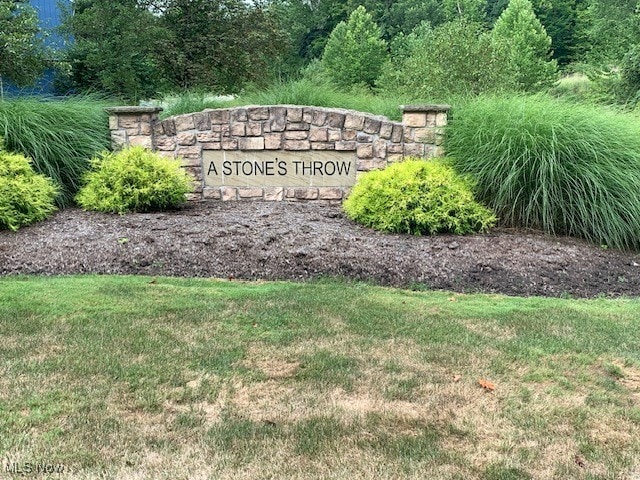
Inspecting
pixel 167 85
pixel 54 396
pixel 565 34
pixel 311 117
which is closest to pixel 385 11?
pixel 565 34

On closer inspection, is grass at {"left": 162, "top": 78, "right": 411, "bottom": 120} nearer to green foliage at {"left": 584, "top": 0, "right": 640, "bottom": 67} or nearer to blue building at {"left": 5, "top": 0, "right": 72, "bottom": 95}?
blue building at {"left": 5, "top": 0, "right": 72, "bottom": 95}

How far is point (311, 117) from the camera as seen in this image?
7.17m

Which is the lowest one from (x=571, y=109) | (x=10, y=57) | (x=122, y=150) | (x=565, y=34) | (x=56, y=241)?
(x=56, y=241)

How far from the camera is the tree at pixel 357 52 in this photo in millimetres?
28422

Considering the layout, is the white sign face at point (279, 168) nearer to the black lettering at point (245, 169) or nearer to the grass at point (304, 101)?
the black lettering at point (245, 169)

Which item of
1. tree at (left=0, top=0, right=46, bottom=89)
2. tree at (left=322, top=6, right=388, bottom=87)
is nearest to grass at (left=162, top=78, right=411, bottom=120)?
tree at (left=0, top=0, right=46, bottom=89)

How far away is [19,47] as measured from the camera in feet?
34.1

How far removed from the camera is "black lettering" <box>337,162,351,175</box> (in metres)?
7.30

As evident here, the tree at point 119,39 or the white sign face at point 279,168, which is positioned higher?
the tree at point 119,39

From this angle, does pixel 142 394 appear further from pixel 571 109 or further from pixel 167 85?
pixel 167 85

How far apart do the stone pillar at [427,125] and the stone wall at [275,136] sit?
1 cm

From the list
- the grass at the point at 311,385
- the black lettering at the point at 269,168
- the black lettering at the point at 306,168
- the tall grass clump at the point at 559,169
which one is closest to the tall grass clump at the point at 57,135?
the black lettering at the point at 269,168

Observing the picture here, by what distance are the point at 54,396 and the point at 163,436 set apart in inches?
24.2
